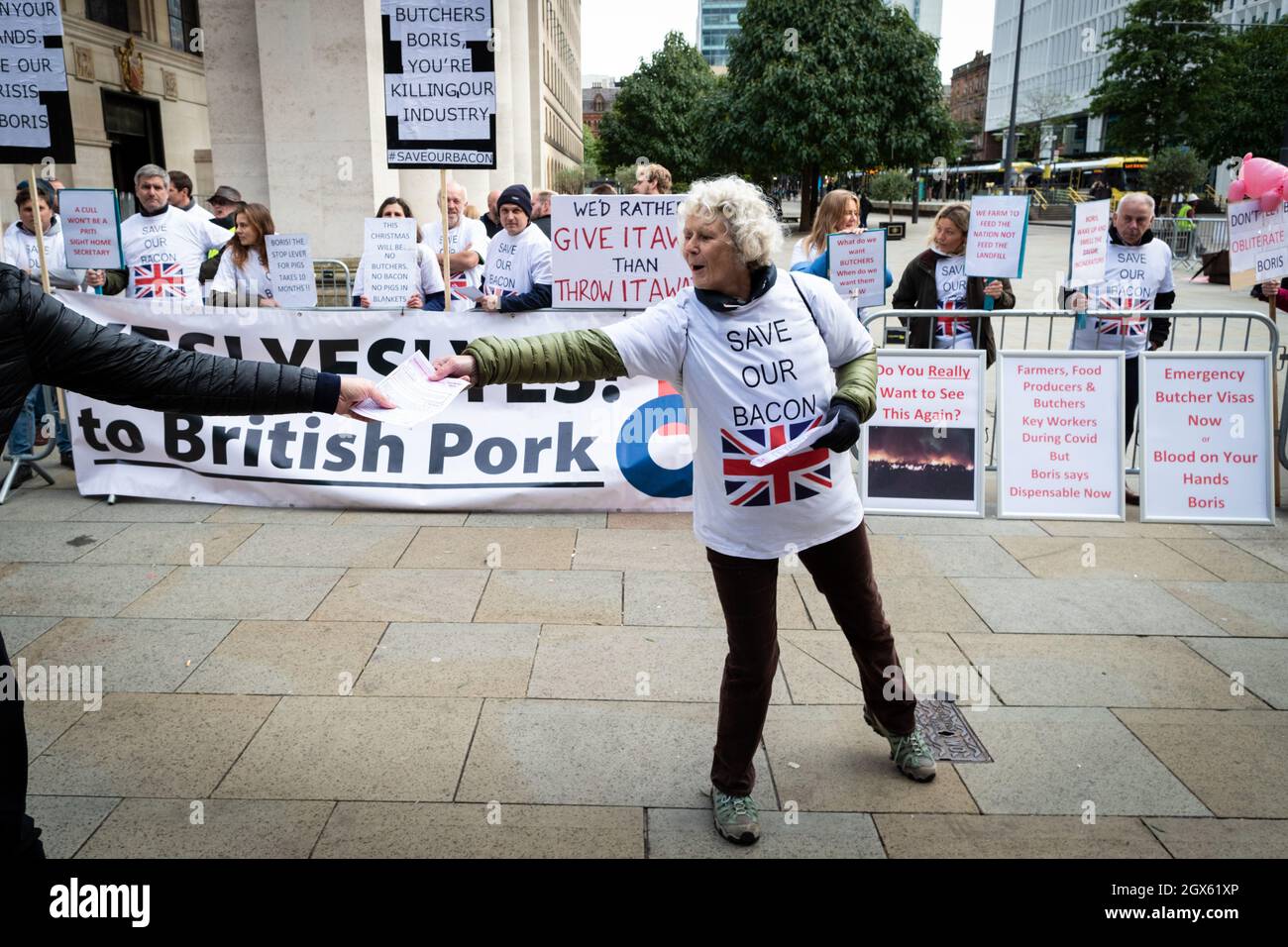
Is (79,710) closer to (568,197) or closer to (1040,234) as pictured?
(568,197)

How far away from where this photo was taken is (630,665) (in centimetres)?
463

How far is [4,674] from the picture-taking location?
8.66ft

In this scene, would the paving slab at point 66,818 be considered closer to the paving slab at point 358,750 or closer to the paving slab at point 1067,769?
the paving slab at point 358,750

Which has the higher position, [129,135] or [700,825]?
[129,135]

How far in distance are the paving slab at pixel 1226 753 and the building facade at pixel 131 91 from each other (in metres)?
21.7

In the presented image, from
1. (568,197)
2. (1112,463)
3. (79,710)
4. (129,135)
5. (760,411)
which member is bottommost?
(79,710)

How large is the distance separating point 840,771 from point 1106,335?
15.6 ft

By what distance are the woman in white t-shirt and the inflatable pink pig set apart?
6995mm

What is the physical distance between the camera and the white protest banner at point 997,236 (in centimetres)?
684

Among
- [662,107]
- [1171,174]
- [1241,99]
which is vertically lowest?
[1171,174]

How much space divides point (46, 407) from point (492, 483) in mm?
3852

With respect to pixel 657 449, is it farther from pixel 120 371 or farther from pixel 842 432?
pixel 120 371

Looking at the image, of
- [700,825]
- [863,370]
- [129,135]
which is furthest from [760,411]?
[129,135]

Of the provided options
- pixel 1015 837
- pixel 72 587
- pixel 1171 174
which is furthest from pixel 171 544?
pixel 1171 174
